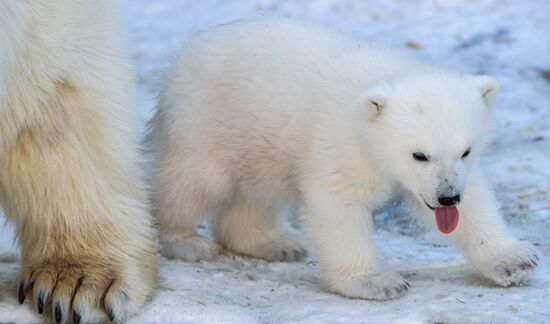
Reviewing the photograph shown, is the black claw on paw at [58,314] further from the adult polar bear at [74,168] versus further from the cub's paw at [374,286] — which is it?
the cub's paw at [374,286]

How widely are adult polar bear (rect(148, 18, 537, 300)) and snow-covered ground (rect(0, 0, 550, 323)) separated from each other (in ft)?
0.52

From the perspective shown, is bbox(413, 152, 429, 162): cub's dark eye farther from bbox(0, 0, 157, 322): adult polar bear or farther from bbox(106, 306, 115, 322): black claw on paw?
bbox(106, 306, 115, 322): black claw on paw

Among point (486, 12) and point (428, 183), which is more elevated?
point (486, 12)

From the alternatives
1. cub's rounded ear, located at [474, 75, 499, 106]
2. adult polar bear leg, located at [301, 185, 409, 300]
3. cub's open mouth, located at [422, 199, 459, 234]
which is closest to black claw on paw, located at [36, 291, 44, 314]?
adult polar bear leg, located at [301, 185, 409, 300]

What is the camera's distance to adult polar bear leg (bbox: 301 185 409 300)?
3.97 metres

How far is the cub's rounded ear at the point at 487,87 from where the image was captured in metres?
4.11

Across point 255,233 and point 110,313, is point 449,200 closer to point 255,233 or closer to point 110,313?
point 110,313

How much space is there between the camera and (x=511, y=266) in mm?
4055

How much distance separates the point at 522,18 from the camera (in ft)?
26.1

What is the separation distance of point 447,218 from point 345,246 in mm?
372

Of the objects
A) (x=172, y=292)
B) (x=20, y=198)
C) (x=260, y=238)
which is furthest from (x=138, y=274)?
(x=260, y=238)

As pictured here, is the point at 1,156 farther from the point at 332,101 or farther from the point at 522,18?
the point at 522,18

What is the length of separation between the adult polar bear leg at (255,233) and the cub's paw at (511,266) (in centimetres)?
106

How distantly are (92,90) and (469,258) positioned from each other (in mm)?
1521
